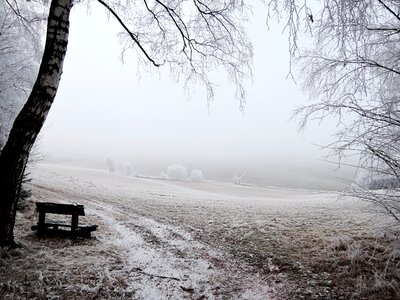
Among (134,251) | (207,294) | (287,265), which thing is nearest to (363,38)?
(287,265)

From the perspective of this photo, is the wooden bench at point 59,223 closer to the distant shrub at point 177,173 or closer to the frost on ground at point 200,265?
the frost on ground at point 200,265

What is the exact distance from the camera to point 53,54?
580cm

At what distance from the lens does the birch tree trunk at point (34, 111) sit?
5727mm

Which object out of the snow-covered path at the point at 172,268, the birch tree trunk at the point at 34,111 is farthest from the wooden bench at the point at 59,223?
the birch tree trunk at the point at 34,111

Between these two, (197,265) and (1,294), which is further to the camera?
(197,265)

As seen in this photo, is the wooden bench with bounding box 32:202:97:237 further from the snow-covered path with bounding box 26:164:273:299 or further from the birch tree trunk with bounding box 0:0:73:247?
the birch tree trunk with bounding box 0:0:73:247

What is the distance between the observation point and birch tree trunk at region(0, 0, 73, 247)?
573 cm

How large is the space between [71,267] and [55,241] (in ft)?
6.46

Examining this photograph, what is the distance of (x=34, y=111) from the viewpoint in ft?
18.8

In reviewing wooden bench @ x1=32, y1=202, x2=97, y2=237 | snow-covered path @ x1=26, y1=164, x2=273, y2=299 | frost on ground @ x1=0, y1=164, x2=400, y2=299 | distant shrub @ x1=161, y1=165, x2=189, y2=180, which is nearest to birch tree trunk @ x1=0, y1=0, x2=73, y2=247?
frost on ground @ x1=0, y1=164, x2=400, y2=299

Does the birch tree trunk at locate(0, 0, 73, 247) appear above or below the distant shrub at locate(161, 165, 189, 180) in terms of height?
above

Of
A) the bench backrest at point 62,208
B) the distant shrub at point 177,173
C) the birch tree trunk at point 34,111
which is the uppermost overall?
the birch tree trunk at point 34,111

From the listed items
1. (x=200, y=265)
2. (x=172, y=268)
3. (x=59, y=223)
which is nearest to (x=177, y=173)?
(x=59, y=223)

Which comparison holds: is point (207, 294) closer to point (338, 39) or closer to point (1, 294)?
point (1, 294)
